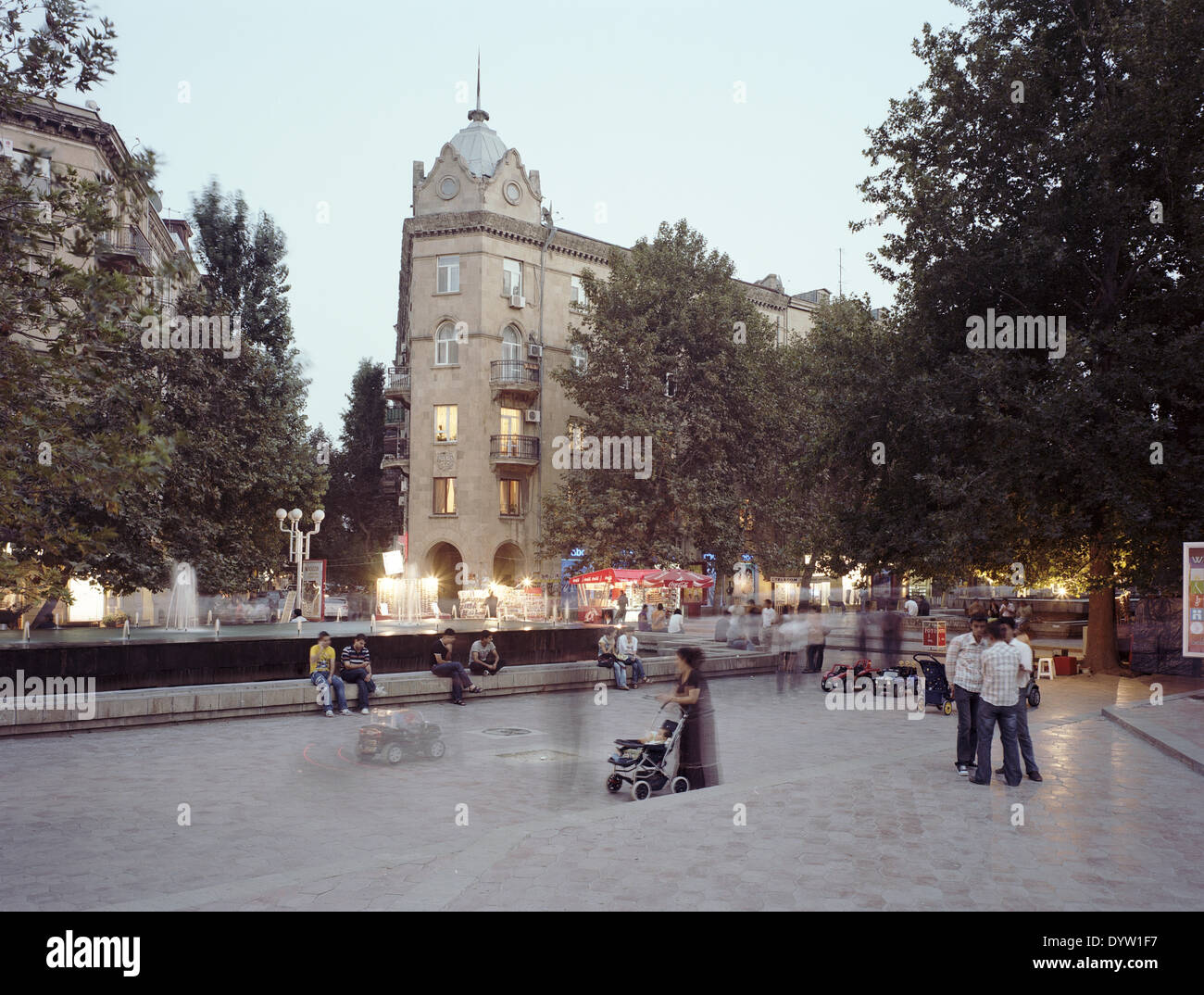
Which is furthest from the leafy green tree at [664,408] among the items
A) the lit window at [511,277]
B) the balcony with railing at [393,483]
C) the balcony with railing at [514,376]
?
the balcony with railing at [393,483]

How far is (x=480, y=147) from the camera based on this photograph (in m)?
48.9

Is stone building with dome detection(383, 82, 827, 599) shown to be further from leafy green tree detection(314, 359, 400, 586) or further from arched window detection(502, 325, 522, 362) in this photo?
leafy green tree detection(314, 359, 400, 586)

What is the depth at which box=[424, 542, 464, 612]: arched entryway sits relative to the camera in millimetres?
46031

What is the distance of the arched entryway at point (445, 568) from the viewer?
4603 cm

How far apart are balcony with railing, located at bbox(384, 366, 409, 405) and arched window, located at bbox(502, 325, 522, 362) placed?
5.20 m

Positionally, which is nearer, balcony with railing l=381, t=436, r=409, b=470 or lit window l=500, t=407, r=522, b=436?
lit window l=500, t=407, r=522, b=436

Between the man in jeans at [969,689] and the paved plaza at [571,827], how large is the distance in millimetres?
310

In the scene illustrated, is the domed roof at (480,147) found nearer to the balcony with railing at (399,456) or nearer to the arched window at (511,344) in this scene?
the arched window at (511,344)

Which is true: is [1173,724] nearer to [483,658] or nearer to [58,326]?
[483,658]

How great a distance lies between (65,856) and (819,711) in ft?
40.1

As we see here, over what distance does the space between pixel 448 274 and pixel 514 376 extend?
5.79 meters

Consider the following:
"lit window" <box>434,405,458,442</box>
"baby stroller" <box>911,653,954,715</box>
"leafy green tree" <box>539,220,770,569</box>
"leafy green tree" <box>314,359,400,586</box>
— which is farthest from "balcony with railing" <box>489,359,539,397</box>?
"baby stroller" <box>911,653,954,715</box>

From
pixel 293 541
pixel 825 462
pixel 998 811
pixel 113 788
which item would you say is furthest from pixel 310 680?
pixel 293 541

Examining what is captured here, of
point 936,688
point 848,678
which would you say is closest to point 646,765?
point 936,688
